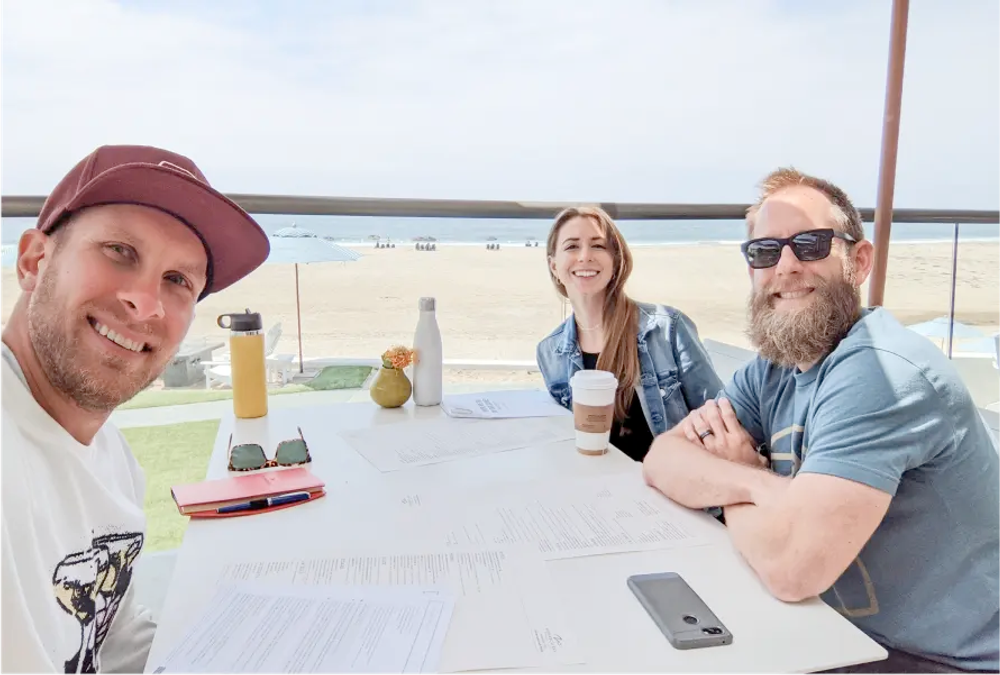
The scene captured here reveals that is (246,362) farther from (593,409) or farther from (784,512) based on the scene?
(784,512)

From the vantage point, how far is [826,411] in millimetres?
1006

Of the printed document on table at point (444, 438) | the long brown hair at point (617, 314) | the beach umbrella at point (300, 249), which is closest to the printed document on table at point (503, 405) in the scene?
the printed document on table at point (444, 438)

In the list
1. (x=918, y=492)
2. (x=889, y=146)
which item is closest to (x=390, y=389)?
(x=918, y=492)

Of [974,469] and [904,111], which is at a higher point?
[904,111]

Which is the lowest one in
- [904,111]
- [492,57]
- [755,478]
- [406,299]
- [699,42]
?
[406,299]

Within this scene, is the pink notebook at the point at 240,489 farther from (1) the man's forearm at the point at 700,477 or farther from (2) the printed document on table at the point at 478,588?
(1) the man's forearm at the point at 700,477

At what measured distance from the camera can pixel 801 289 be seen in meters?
1.31

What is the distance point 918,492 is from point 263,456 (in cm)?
123

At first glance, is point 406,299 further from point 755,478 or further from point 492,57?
point 492,57

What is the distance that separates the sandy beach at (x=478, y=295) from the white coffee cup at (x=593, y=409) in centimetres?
431

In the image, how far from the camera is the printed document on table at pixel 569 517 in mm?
914

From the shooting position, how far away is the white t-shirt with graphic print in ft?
1.94

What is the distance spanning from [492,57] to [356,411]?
18.0m

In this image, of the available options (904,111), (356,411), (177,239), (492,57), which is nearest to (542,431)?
(356,411)
